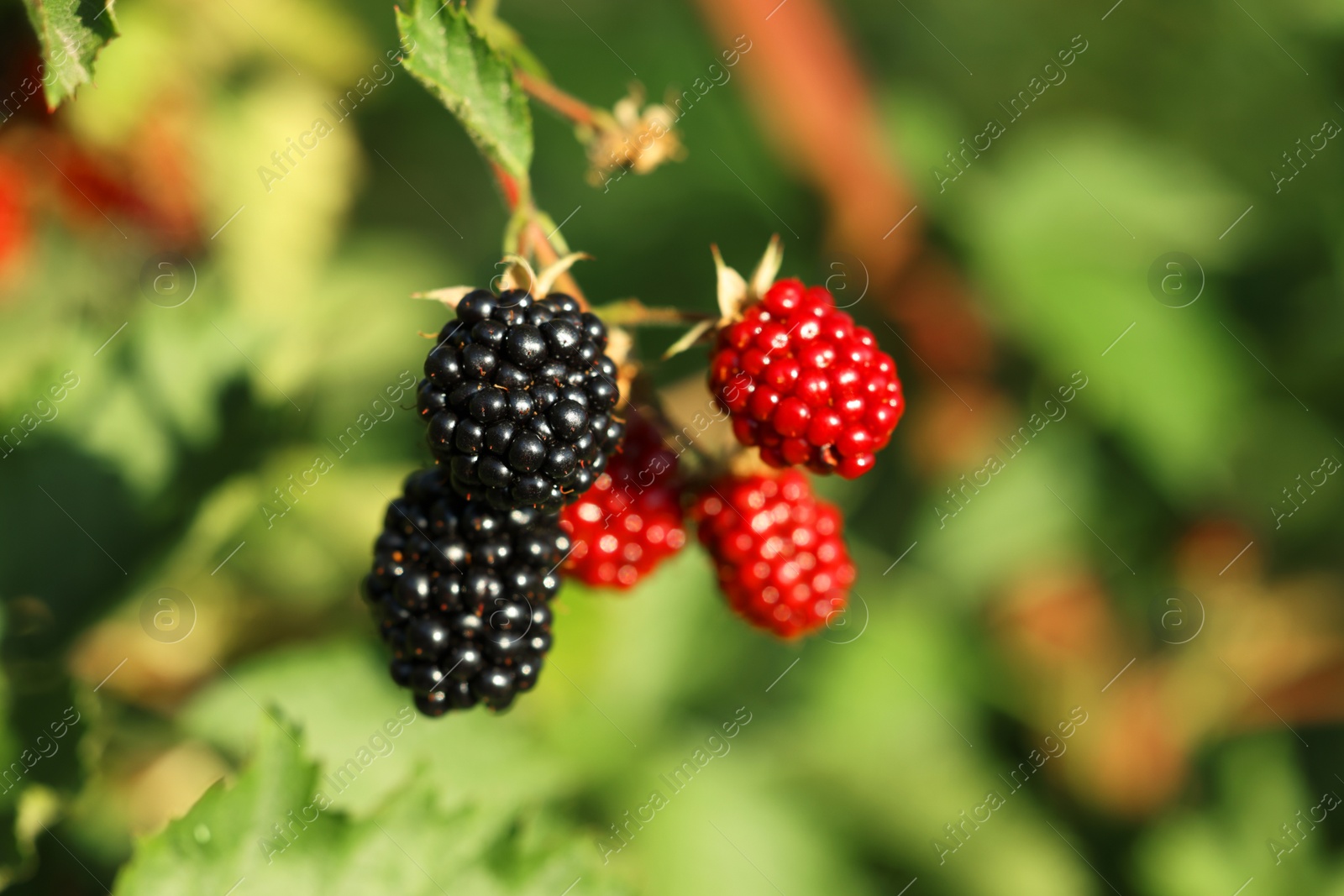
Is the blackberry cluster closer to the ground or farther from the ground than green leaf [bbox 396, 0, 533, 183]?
closer to the ground

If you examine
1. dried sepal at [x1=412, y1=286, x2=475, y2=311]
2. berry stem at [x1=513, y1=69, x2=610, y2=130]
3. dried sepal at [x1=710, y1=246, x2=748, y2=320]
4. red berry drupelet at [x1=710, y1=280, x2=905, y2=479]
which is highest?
berry stem at [x1=513, y1=69, x2=610, y2=130]

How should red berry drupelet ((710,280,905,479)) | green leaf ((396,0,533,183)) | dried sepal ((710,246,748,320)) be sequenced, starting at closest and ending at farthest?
green leaf ((396,0,533,183)), red berry drupelet ((710,280,905,479)), dried sepal ((710,246,748,320))

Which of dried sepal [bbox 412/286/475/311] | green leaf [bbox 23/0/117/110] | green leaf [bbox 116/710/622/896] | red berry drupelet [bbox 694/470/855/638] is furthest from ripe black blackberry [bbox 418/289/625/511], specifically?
green leaf [bbox 116/710/622/896]

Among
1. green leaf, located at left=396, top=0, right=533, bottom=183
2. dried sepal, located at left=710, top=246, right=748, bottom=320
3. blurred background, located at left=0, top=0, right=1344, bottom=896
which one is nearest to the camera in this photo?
green leaf, located at left=396, top=0, right=533, bottom=183

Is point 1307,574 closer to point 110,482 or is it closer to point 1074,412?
point 1074,412

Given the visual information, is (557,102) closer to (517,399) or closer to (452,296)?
(452,296)

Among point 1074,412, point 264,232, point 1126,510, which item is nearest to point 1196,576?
point 1126,510

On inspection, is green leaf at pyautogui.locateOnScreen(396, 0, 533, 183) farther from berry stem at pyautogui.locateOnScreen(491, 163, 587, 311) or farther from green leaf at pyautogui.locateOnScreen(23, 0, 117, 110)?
green leaf at pyautogui.locateOnScreen(23, 0, 117, 110)
